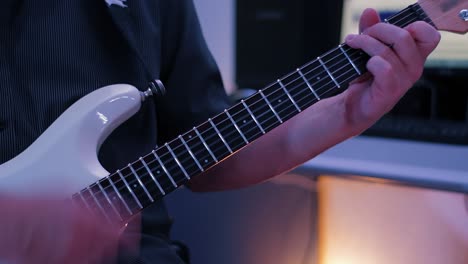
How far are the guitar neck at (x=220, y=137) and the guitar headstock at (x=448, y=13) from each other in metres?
0.01

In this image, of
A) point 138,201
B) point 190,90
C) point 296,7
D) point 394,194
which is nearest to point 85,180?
point 138,201

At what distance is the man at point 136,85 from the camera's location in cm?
54

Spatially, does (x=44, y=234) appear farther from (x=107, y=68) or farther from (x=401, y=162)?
(x=401, y=162)

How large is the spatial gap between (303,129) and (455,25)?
23 centimetres

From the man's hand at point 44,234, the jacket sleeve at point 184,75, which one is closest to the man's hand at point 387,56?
the jacket sleeve at point 184,75

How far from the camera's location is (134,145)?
28.1 inches

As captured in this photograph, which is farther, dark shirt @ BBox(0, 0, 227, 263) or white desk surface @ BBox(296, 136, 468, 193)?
white desk surface @ BBox(296, 136, 468, 193)

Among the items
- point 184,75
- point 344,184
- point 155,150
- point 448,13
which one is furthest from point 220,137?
point 344,184

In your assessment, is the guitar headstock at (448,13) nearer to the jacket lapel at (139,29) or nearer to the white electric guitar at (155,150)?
the white electric guitar at (155,150)

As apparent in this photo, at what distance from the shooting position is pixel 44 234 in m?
0.53

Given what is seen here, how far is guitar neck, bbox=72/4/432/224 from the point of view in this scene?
1.97ft

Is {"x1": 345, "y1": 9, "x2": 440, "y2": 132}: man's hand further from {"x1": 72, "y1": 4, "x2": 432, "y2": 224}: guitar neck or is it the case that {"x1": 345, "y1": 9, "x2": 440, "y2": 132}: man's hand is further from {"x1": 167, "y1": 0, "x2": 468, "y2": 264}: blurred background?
{"x1": 167, "y1": 0, "x2": 468, "y2": 264}: blurred background

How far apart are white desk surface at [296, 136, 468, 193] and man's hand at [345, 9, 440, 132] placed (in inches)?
9.3

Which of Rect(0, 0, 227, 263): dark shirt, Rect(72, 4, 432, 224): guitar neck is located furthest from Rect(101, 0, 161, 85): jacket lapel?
Rect(72, 4, 432, 224): guitar neck
